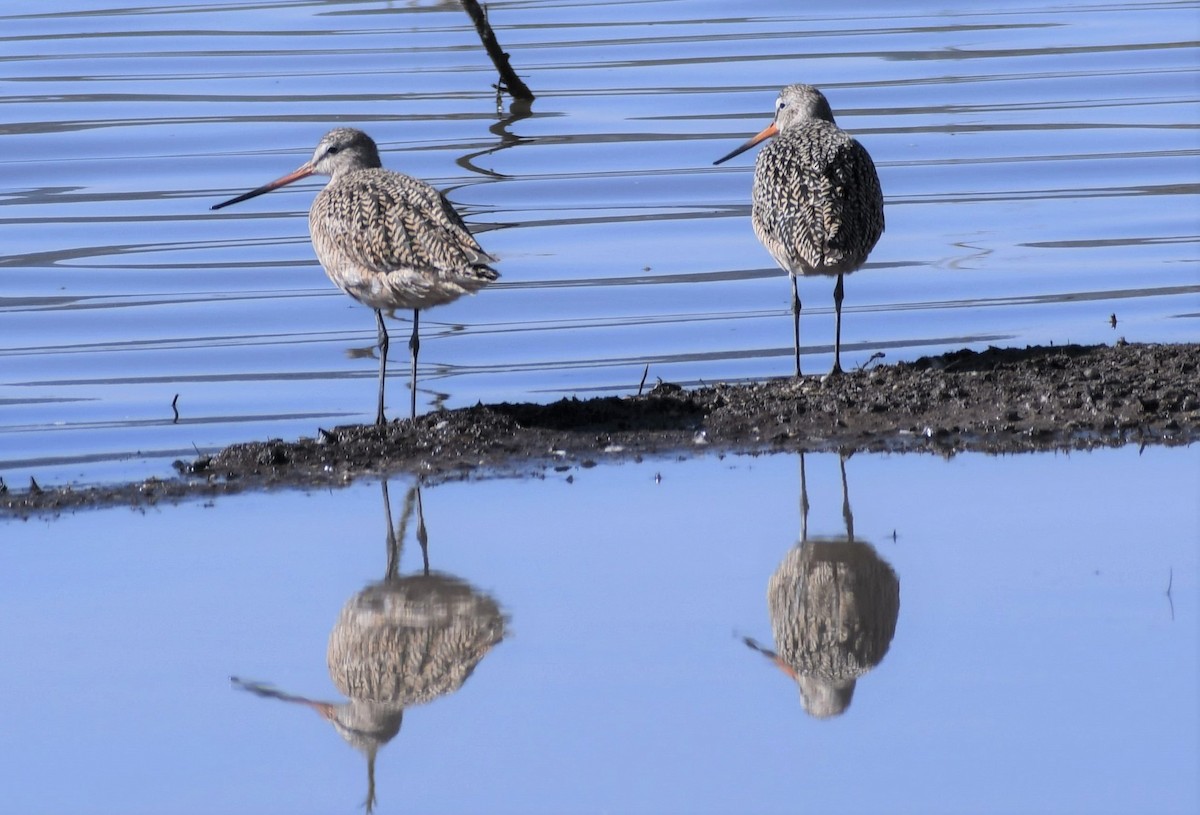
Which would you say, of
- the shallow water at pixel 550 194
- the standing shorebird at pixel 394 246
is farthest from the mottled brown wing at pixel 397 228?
the shallow water at pixel 550 194

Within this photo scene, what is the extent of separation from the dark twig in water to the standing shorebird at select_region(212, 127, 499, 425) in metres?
6.80

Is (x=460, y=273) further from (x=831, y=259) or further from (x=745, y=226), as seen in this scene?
(x=745, y=226)

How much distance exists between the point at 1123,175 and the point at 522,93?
511 centimetres

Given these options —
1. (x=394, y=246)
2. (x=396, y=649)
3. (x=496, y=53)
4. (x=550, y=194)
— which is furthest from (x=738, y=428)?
(x=496, y=53)

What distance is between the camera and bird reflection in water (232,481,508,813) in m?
5.12

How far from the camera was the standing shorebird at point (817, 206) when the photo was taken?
8461 millimetres

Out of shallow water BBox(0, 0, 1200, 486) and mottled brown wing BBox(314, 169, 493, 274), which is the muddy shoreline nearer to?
mottled brown wing BBox(314, 169, 493, 274)

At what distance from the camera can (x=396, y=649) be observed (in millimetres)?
5566

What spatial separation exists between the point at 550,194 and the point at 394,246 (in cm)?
635

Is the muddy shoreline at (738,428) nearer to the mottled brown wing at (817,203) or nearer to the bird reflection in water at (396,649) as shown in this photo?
the mottled brown wing at (817,203)

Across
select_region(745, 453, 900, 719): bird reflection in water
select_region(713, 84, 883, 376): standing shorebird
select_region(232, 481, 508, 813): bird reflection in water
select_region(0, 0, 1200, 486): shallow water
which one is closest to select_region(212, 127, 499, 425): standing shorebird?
select_region(0, 0, 1200, 486): shallow water

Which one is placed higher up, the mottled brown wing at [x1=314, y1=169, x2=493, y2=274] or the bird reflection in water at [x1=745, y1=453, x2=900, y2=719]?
the mottled brown wing at [x1=314, y1=169, x2=493, y2=274]

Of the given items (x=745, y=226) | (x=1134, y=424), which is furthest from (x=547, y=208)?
(x=1134, y=424)

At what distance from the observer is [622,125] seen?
16234 mm
